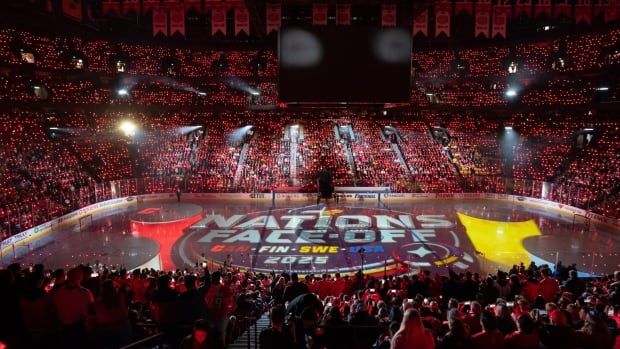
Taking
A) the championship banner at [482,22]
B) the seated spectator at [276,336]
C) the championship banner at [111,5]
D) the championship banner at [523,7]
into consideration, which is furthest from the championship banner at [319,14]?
the seated spectator at [276,336]

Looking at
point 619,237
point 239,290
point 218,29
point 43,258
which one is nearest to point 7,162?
point 43,258

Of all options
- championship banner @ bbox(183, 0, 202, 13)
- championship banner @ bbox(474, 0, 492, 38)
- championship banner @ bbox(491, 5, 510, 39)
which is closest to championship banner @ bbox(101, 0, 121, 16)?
championship banner @ bbox(183, 0, 202, 13)

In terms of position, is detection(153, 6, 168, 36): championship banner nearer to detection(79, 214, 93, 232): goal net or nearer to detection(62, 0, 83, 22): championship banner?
detection(62, 0, 83, 22): championship banner

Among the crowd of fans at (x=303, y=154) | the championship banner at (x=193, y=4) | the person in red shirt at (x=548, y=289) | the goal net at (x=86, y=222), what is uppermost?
the championship banner at (x=193, y=4)

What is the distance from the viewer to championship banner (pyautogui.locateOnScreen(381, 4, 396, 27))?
47.0 feet

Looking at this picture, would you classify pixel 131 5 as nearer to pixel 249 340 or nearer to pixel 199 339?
pixel 249 340

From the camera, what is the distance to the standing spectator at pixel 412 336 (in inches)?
171

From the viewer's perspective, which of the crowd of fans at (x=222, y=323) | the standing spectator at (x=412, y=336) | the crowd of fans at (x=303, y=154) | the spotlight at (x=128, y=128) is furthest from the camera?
the spotlight at (x=128, y=128)

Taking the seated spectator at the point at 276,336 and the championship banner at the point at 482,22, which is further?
the championship banner at the point at 482,22

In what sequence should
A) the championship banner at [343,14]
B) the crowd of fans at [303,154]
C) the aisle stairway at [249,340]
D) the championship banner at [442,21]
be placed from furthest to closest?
the crowd of fans at [303,154]
the championship banner at [442,21]
the championship banner at [343,14]
the aisle stairway at [249,340]

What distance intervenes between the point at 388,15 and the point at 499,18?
4.67 m

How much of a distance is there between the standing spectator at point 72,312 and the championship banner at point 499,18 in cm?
1572

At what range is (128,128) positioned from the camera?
111 ft

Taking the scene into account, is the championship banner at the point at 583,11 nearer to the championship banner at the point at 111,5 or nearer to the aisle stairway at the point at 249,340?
the aisle stairway at the point at 249,340
